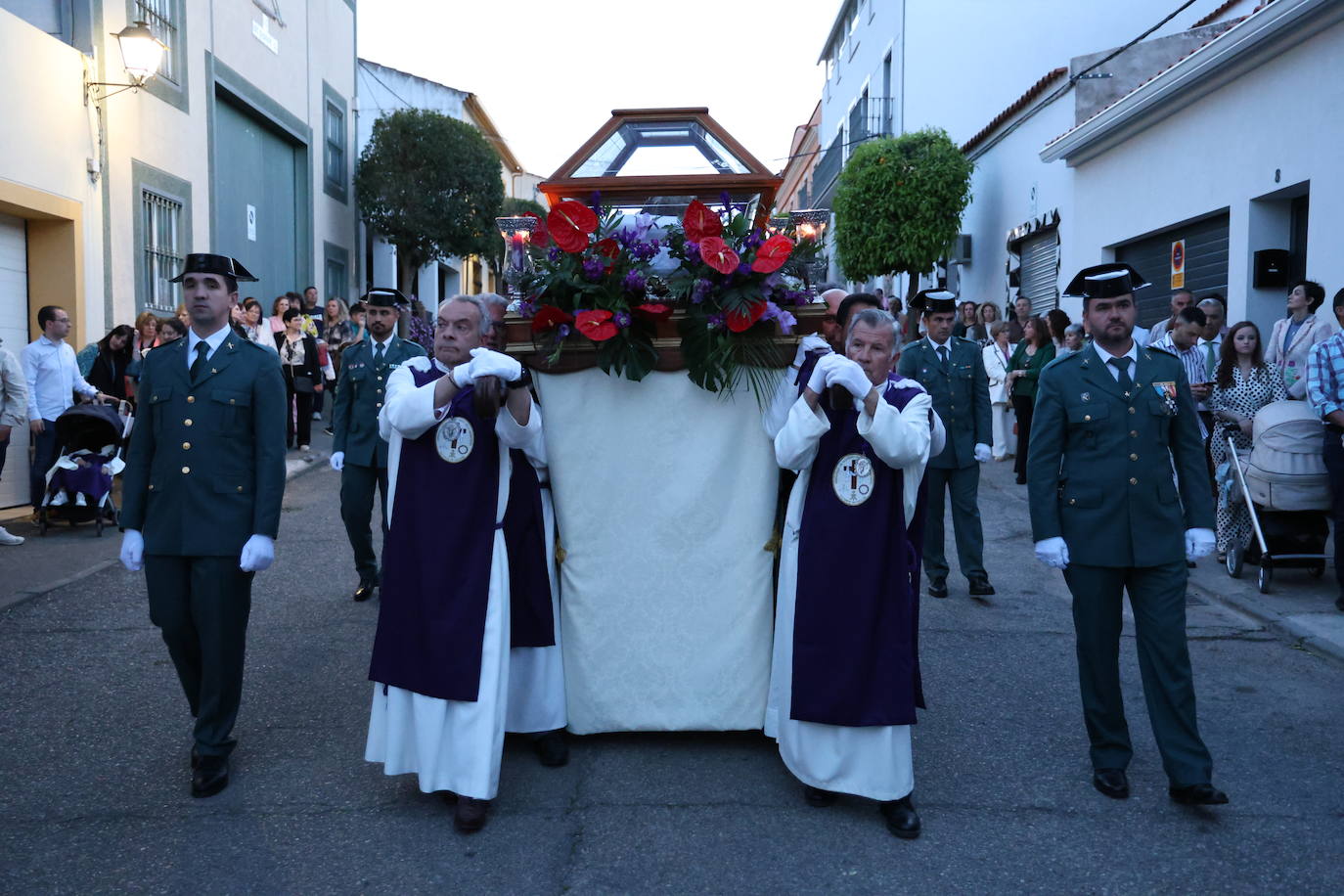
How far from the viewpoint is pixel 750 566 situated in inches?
191

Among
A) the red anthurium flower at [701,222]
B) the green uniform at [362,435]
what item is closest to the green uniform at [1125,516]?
the red anthurium flower at [701,222]

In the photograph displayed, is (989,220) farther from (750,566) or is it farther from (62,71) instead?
(750,566)

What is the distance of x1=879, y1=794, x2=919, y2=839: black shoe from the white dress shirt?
850cm

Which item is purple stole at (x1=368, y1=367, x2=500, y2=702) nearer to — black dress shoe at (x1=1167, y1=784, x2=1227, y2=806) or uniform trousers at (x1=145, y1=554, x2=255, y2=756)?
uniform trousers at (x1=145, y1=554, x2=255, y2=756)

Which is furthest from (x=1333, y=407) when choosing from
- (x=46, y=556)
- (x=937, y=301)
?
(x=46, y=556)

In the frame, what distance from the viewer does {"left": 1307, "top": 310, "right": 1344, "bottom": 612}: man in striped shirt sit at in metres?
7.25

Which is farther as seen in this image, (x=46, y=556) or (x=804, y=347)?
(x=46, y=556)

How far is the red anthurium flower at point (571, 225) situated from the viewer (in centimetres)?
464

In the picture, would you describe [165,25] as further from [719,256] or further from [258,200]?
[719,256]

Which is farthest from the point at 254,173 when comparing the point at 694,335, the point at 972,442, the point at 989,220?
the point at 694,335

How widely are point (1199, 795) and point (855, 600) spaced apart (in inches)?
55.5

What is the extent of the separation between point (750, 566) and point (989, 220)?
17.3 meters

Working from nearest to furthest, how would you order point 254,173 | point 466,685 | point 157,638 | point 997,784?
point 466,685 → point 997,784 → point 157,638 → point 254,173

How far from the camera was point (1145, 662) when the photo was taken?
443 cm
